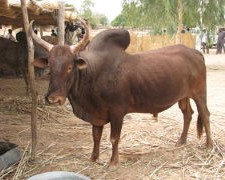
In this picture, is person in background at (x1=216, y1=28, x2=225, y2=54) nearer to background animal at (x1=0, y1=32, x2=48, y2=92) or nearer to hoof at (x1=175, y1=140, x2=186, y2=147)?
background animal at (x1=0, y1=32, x2=48, y2=92)

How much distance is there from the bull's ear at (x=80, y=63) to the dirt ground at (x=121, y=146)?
4.48ft

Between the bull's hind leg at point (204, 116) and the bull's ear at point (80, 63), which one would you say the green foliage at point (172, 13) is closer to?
the bull's hind leg at point (204, 116)

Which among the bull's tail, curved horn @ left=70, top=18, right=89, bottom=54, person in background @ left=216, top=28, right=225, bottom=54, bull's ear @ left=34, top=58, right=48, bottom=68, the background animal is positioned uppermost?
curved horn @ left=70, top=18, right=89, bottom=54

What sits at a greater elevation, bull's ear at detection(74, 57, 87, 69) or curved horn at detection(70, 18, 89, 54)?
curved horn at detection(70, 18, 89, 54)

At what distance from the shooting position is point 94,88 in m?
5.02

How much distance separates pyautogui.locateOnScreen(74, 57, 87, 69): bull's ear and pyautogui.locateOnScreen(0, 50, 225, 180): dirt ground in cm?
136

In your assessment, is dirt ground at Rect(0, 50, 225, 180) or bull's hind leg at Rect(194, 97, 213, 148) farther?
bull's hind leg at Rect(194, 97, 213, 148)

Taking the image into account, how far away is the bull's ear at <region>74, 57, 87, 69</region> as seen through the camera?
15.4ft

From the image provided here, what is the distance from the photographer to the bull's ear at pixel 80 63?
4703mm

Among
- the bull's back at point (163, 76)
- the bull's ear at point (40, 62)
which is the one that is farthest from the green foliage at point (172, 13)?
the bull's ear at point (40, 62)

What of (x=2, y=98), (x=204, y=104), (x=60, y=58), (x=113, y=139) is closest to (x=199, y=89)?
(x=204, y=104)

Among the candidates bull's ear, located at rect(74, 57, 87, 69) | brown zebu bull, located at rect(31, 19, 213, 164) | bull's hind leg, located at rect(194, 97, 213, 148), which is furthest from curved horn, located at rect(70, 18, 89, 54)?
bull's hind leg, located at rect(194, 97, 213, 148)

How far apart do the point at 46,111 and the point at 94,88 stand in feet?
11.7

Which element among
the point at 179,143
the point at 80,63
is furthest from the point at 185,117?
the point at 80,63
